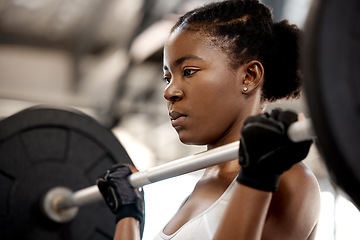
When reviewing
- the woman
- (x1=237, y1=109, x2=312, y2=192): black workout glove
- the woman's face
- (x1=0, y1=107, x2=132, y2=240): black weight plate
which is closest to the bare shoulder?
the woman

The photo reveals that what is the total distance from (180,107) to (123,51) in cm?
385

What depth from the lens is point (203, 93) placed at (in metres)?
1.07

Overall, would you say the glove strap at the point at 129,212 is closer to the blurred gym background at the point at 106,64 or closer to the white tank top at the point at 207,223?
the white tank top at the point at 207,223

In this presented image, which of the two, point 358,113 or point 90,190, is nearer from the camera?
point 358,113

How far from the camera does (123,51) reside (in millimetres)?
4859

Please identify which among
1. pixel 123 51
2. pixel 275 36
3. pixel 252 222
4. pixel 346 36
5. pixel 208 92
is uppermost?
pixel 123 51

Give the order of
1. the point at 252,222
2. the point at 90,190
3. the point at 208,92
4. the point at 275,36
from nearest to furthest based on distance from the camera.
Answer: the point at 252,222
the point at 208,92
the point at 275,36
the point at 90,190

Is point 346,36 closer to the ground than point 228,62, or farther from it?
closer to the ground

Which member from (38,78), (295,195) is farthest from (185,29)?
(38,78)

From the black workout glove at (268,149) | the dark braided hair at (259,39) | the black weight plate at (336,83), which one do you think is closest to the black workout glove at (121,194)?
the dark braided hair at (259,39)

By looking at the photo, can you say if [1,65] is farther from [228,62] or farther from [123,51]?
[228,62]

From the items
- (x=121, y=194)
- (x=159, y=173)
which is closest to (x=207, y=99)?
(x=159, y=173)

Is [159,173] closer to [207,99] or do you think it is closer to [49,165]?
[207,99]

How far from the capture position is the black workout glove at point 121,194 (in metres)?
1.32
